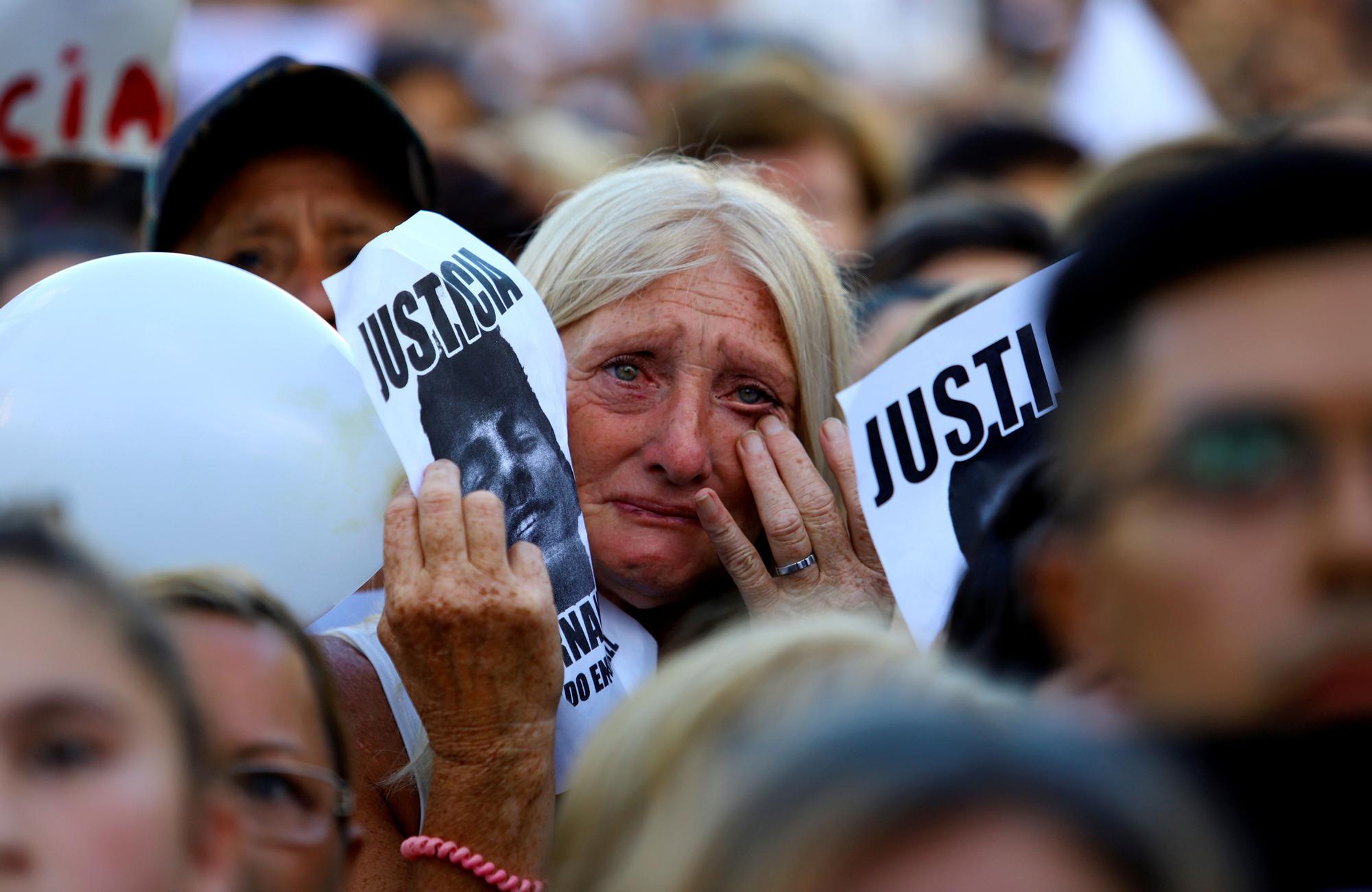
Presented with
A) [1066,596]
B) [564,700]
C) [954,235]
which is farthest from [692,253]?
[954,235]

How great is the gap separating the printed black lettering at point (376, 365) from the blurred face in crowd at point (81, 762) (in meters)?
1.03

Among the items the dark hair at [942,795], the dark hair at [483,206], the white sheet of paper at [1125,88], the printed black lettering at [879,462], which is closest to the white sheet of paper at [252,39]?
the dark hair at [483,206]

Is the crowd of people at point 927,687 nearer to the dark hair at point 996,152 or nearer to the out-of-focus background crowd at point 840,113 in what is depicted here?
the out-of-focus background crowd at point 840,113

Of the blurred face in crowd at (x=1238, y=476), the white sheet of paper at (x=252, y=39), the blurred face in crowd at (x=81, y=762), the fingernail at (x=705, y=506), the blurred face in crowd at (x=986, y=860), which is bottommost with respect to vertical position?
the white sheet of paper at (x=252, y=39)

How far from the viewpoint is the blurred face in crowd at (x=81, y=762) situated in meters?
1.18

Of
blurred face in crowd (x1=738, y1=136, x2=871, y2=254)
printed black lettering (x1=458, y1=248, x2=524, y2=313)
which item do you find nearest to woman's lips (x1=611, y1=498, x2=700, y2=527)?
printed black lettering (x1=458, y1=248, x2=524, y2=313)

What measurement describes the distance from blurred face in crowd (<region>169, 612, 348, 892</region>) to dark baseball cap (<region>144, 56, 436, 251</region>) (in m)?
1.69

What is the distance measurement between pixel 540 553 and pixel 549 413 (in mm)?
234

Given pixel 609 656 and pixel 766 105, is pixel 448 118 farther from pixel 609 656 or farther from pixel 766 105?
pixel 609 656

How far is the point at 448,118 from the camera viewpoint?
6.10 meters

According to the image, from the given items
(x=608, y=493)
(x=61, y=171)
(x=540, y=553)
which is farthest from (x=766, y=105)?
(x=540, y=553)

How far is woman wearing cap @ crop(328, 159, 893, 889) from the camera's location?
8.46ft

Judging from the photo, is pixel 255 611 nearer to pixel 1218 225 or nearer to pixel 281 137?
pixel 1218 225

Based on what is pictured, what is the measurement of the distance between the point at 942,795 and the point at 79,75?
11.0 feet
